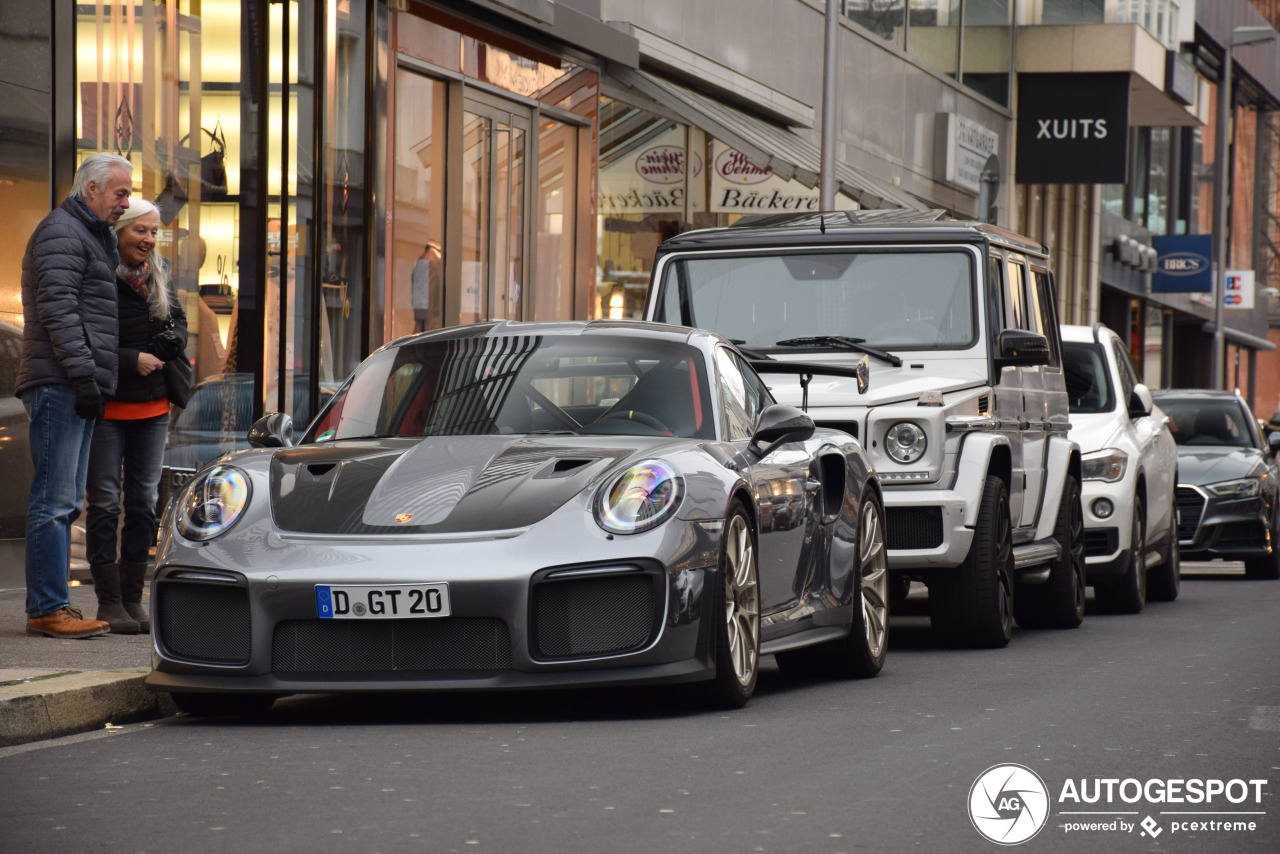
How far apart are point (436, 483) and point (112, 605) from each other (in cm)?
281

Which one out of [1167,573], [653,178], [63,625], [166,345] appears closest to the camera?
[63,625]

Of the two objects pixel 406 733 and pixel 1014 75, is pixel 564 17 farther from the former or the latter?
pixel 1014 75

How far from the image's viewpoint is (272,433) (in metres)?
7.82

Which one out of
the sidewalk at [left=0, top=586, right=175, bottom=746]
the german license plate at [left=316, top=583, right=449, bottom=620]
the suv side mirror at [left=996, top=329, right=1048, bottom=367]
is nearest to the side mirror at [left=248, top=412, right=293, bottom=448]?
the sidewalk at [left=0, top=586, right=175, bottom=746]

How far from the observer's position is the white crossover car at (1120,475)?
1323cm

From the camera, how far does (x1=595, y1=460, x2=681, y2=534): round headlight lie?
683 centimetres

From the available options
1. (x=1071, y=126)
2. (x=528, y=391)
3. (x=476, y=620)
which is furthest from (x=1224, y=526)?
(x=1071, y=126)

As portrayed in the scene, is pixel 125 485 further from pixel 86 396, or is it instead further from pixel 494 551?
pixel 494 551

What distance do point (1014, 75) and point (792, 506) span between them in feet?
96.9

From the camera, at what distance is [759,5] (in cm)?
2452

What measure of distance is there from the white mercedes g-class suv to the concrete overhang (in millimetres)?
24066

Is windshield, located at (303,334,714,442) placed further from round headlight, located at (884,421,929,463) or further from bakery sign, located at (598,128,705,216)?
bakery sign, located at (598,128,705,216)

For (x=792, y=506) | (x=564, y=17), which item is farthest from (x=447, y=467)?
(x=564, y=17)

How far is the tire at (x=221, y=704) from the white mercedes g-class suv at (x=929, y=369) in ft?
11.7
